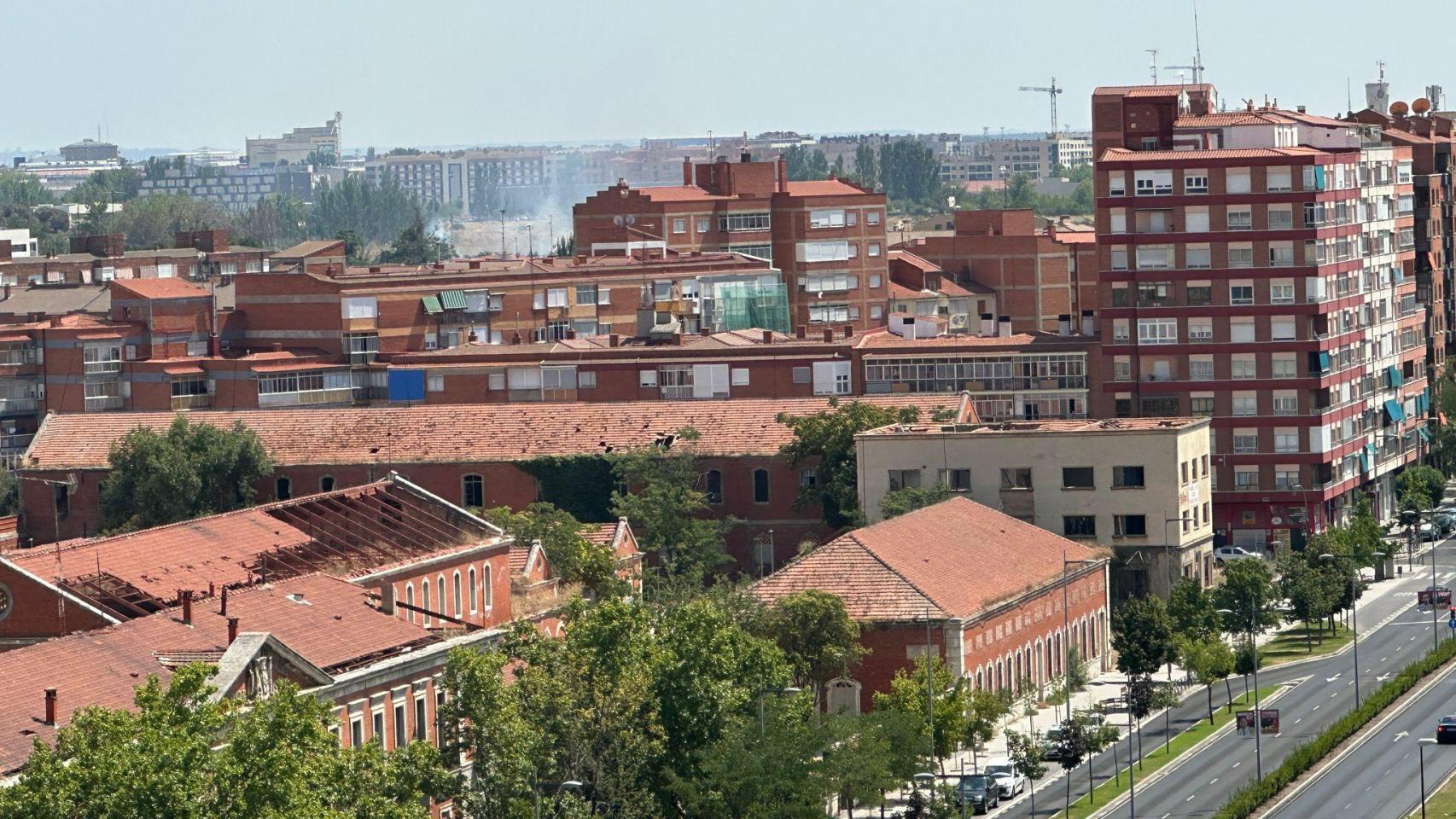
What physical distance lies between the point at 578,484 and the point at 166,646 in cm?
5882

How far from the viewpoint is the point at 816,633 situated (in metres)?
102

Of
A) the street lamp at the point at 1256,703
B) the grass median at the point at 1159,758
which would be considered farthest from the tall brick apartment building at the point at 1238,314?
the grass median at the point at 1159,758

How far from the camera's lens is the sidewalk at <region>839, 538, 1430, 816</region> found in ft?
313

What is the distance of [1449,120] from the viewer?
199m

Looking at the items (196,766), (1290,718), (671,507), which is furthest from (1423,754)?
(671,507)

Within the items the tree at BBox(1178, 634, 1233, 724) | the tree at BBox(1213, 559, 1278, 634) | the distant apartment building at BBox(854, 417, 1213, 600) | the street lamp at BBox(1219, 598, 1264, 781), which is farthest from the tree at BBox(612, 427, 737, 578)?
the street lamp at BBox(1219, 598, 1264, 781)

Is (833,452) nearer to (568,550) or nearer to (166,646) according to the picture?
(568,550)

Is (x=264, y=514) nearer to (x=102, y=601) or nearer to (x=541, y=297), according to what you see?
(x=102, y=601)

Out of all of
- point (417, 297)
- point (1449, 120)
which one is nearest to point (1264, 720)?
point (417, 297)

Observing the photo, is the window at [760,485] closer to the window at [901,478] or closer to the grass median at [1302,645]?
the window at [901,478]

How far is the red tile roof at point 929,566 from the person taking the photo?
10625 cm

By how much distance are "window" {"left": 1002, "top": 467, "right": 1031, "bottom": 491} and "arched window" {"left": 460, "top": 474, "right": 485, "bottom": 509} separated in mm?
23017

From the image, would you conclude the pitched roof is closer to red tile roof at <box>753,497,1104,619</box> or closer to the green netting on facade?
red tile roof at <box>753,497,1104,619</box>

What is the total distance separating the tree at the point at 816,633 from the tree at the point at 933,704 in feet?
5.95
